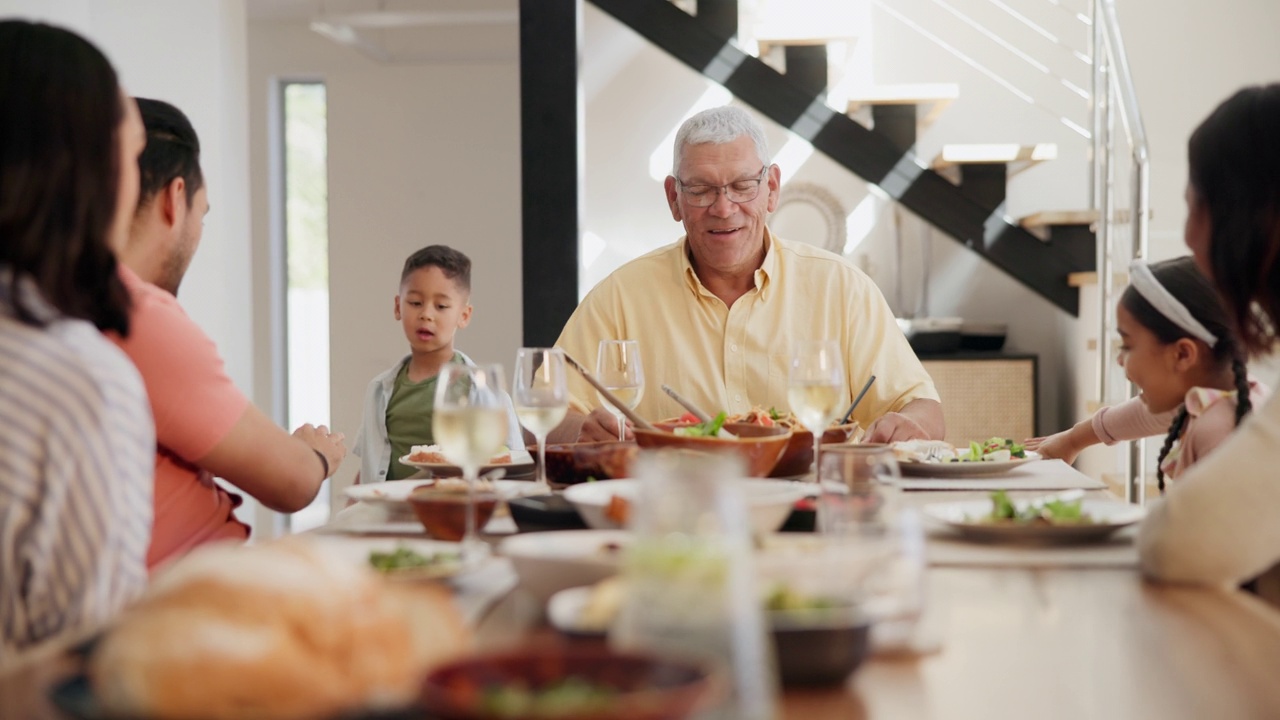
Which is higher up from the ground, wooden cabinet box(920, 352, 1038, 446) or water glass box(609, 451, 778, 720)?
water glass box(609, 451, 778, 720)

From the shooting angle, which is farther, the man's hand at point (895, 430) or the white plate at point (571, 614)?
the man's hand at point (895, 430)

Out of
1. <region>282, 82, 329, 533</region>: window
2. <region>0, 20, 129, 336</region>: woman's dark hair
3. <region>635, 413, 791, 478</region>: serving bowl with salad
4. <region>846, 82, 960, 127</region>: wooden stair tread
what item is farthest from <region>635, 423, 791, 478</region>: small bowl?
<region>282, 82, 329, 533</region>: window

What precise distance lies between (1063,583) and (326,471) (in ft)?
3.47

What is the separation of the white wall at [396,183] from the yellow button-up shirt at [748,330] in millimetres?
4388

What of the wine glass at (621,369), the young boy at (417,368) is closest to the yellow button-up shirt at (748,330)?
the wine glass at (621,369)

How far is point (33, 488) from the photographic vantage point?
1.03 meters

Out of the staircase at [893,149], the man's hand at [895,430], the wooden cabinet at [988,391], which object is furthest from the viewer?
the wooden cabinet at [988,391]

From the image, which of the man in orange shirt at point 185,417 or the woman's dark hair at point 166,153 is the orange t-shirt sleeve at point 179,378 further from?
the woman's dark hair at point 166,153

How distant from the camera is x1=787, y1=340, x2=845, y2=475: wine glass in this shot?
166 centimetres

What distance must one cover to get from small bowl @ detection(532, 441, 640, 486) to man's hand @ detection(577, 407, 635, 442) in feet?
1.02

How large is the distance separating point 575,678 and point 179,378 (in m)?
1.09

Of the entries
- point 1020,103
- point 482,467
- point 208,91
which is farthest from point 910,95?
point 482,467

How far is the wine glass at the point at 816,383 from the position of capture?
1660 millimetres

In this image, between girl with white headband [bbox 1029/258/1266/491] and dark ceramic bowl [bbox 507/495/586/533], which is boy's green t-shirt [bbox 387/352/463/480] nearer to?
girl with white headband [bbox 1029/258/1266/491]
